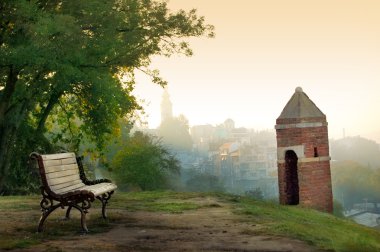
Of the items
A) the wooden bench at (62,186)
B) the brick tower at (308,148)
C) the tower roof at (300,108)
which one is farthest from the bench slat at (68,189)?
the tower roof at (300,108)

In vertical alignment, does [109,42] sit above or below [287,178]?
above

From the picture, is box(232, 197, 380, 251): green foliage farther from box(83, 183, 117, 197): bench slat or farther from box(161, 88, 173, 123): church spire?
box(161, 88, 173, 123): church spire

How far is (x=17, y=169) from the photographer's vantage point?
2114 cm

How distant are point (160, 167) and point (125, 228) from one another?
42112mm

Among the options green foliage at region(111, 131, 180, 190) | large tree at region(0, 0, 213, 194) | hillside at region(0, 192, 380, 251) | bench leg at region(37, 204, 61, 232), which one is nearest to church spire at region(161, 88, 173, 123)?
green foliage at region(111, 131, 180, 190)

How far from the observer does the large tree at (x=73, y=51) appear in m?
10.5

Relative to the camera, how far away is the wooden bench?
791 centimetres

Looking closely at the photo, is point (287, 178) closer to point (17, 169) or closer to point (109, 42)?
point (109, 42)

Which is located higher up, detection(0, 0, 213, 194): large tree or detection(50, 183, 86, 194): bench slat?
detection(0, 0, 213, 194): large tree

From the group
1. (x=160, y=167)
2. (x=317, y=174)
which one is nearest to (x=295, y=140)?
(x=317, y=174)

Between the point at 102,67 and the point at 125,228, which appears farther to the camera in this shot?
the point at 102,67

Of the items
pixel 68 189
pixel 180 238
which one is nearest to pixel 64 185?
pixel 68 189

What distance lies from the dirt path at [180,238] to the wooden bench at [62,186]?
65 cm

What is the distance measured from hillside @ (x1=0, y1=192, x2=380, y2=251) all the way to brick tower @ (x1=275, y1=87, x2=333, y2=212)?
168 cm
